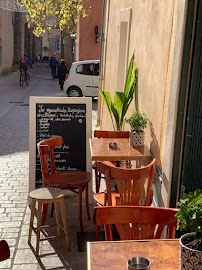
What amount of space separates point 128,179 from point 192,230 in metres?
2.01

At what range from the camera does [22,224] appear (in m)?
5.69

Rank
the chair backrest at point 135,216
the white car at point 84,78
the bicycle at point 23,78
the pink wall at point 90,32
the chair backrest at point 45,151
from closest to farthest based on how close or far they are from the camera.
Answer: the chair backrest at point 135,216, the chair backrest at point 45,151, the white car at point 84,78, the pink wall at point 90,32, the bicycle at point 23,78

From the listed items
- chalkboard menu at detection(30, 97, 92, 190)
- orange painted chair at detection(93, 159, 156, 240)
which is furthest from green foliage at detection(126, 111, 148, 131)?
orange painted chair at detection(93, 159, 156, 240)

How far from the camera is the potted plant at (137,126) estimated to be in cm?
554

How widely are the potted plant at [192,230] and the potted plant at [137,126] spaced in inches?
126

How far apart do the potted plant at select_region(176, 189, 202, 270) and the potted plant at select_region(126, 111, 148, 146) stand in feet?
10.5

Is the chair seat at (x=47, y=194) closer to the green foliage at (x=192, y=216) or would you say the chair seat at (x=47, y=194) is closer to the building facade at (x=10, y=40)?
the green foliage at (x=192, y=216)

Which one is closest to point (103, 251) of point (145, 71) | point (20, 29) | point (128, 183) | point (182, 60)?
point (128, 183)

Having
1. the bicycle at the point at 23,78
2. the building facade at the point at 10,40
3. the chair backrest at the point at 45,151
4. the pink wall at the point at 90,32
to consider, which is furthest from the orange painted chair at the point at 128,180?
the building facade at the point at 10,40

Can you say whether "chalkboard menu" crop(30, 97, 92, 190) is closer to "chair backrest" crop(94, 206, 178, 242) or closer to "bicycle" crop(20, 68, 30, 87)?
"chair backrest" crop(94, 206, 178, 242)

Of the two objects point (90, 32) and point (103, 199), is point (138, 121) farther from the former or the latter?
point (90, 32)

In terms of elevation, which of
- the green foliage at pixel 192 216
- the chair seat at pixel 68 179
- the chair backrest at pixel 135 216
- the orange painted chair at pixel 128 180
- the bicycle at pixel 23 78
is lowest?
the bicycle at pixel 23 78

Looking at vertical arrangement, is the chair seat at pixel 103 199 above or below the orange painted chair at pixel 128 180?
below

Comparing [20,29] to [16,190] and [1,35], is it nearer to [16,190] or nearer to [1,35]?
[1,35]
